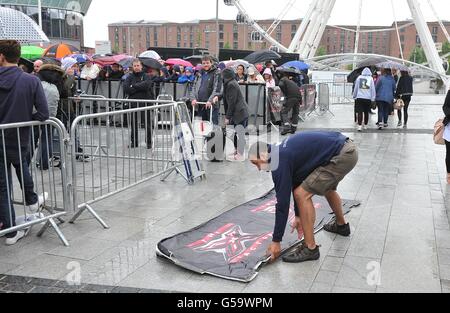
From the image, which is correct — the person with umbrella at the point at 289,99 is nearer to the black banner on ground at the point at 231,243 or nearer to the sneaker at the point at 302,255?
the black banner on ground at the point at 231,243

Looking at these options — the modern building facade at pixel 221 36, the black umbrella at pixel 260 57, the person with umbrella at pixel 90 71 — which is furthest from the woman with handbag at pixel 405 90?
the modern building facade at pixel 221 36

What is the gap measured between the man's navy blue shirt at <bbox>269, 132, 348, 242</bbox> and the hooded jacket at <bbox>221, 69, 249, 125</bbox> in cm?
450

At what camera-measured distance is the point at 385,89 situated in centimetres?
1383

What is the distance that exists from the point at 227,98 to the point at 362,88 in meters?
5.96

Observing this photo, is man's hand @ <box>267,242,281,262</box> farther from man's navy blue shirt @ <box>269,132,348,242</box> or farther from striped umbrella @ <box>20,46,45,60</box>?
striped umbrella @ <box>20,46,45,60</box>

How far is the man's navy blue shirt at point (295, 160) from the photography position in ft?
13.5

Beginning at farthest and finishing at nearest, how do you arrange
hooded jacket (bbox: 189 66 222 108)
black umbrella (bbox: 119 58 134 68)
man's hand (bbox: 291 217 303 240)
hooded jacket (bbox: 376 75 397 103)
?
black umbrella (bbox: 119 58 134 68)
hooded jacket (bbox: 376 75 397 103)
hooded jacket (bbox: 189 66 222 108)
man's hand (bbox: 291 217 303 240)

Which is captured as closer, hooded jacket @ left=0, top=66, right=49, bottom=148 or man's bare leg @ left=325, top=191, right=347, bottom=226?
hooded jacket @ left=0, top=66, right=49, bottom=148

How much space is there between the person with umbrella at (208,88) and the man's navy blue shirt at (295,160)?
481cm

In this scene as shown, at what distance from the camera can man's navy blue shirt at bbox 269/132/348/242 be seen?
411 centimetres

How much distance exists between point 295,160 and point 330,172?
0.37 metres

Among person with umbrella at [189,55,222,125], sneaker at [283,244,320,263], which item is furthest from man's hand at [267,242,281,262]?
person with umbrella at [189,55,222,125]

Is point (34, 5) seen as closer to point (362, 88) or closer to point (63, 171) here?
point (362, 88)
